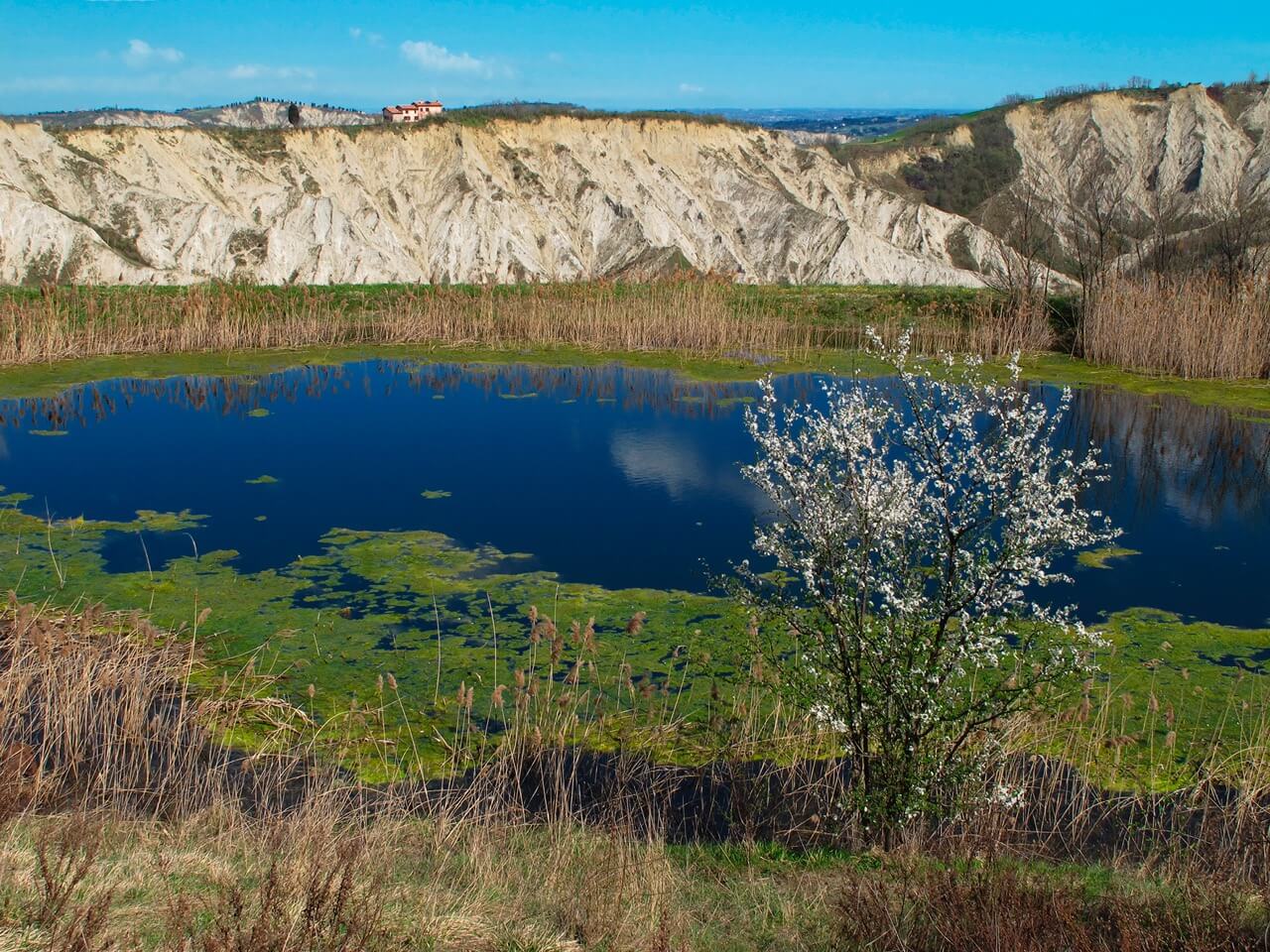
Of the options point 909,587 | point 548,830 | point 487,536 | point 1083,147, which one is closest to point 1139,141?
point 1083,147

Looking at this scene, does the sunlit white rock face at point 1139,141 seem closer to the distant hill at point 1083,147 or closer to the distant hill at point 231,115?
the distant hill at point 1083,147

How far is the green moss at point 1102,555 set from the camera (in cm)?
1045

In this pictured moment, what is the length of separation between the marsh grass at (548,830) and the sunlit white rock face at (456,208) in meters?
22.7

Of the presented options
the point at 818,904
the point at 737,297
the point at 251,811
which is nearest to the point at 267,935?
the point at 818,904

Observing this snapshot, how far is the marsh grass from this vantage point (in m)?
4.19

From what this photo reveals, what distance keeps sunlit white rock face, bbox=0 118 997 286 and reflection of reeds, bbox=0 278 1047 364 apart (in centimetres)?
592

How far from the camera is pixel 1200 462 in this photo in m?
14.0

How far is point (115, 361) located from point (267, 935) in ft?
58.3

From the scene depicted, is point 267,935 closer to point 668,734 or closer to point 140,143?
point 668,734

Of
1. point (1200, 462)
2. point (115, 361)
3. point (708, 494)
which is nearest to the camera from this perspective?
point (708, 494)

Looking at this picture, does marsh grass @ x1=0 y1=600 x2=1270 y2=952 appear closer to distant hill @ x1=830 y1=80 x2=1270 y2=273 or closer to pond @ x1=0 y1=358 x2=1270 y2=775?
pond @ x1=0 y1=358 x2=1270 y2=775

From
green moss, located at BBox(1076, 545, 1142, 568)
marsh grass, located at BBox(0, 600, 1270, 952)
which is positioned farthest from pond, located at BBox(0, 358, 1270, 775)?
marsh grass, located at BBox(0, 600, 1270, 952)

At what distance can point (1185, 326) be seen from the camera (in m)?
18.2

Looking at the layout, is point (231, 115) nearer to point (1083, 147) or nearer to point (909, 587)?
point (1083, 147)
